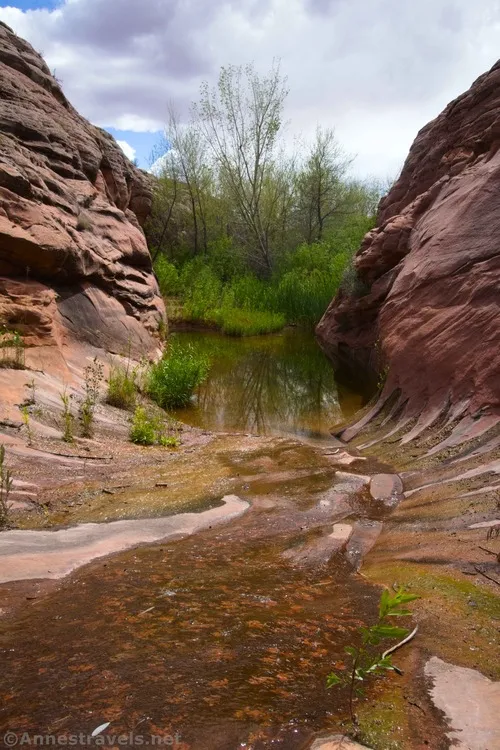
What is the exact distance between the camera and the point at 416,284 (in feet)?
28.7

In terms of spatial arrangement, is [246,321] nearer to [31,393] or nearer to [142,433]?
[142,433]

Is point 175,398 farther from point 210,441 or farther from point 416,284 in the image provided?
point 416,284

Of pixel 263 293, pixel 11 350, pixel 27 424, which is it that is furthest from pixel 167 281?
pixel 27 424

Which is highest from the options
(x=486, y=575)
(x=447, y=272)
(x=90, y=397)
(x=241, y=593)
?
(x=447, y=272)

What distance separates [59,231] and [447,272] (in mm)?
6370

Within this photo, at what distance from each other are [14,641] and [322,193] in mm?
33794

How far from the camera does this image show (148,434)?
6910 mm

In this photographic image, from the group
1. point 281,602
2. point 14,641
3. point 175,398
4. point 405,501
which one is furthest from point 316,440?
point 14,641

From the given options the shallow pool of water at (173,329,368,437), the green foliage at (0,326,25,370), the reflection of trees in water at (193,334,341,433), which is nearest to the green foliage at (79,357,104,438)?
the green foliage at (0,326,25,370)

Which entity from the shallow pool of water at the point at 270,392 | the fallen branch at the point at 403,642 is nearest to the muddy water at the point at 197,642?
the fallen branch at the point at 403,642

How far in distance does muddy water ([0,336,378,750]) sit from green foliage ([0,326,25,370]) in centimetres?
426

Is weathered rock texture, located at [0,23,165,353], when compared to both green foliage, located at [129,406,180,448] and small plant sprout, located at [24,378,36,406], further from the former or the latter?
green foliage, located at [129,406,180,448]

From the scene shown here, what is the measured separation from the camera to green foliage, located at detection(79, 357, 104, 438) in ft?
21.1

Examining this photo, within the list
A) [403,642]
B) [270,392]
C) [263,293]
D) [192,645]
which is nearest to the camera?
[192,645]
